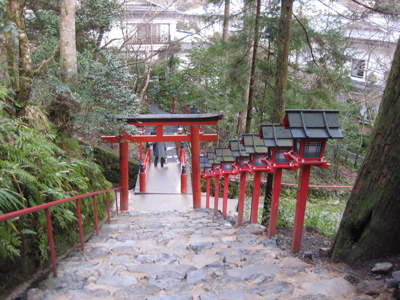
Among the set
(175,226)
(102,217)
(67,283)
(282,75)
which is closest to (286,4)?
(282,75)

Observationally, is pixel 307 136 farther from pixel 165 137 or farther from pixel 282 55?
pixel 165 137

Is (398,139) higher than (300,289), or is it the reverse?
(398,139)

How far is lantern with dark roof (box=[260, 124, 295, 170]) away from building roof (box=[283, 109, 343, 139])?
1096mm

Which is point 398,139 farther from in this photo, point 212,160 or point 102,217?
point 212,160

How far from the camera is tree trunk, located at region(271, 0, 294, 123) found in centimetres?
739

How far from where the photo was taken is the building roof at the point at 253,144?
654 centimetres

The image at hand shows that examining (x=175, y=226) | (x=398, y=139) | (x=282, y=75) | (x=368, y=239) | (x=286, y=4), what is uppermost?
(x=286, y=4)

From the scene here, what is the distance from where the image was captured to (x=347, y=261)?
12.0 feet

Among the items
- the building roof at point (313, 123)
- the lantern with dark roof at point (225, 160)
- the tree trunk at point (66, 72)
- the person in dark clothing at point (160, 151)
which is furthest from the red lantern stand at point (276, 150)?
the person in dark clothing at point (160, 151)

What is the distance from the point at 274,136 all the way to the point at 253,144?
1314mm

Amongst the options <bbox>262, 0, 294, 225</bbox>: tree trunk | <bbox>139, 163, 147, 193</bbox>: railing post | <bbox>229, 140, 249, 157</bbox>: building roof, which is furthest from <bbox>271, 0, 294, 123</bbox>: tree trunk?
<bbox>139, 163, 147, 193</bbox>: railing post

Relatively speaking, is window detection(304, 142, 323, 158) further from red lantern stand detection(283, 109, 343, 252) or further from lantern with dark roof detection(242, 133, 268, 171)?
lantern with dark roof detection(242, 133, 268, 171)

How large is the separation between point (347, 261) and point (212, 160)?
7.50 m

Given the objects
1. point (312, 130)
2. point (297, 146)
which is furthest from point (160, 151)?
point (312, 130)
